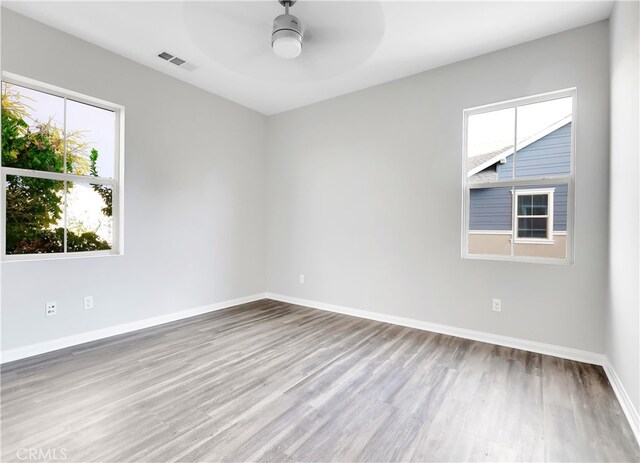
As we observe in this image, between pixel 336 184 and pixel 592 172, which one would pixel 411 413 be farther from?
pixel 336 184

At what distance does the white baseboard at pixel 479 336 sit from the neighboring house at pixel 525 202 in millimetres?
869

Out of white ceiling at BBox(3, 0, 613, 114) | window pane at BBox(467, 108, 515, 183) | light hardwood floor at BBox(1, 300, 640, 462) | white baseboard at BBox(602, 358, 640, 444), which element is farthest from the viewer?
window pane at BBox(467, 108, 515, 183)

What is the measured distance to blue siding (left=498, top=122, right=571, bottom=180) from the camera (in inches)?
114

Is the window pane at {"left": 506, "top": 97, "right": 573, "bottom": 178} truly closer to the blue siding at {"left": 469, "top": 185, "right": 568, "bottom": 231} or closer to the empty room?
the empty room

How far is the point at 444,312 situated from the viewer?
11.3 feet

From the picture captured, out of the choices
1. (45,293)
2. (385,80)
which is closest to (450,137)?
(385,80)

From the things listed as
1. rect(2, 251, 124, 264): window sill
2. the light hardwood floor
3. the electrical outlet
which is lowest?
the light hardwood floor

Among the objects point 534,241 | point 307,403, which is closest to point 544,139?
point 534,241

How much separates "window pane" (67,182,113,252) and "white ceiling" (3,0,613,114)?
59.6 inches

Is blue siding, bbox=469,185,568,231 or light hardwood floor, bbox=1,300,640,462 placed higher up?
blue siding, bbox=469,185,568,231

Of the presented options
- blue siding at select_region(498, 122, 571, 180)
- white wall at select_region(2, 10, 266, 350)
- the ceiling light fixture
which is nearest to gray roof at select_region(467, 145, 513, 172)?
blue siding at select_region(498, 122, 571, 180)

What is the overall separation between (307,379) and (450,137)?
2.90m

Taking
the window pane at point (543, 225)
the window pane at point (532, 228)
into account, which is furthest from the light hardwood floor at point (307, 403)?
the window pane at point (532, 228)

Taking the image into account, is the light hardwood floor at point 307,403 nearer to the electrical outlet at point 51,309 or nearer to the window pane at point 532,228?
the electrical outlet at point 51,309
